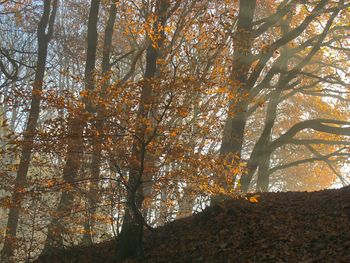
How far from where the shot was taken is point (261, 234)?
749cm

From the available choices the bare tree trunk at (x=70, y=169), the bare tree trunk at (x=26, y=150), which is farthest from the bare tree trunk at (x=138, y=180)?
the bare tree trunk at (x=26, y=150)

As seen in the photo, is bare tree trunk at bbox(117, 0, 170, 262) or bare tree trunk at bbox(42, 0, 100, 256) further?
bare tree trunk at bbox(117, 0, 170, 262)

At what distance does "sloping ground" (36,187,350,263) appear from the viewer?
6574 mm

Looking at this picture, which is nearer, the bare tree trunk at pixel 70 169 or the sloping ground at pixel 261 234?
the bare tree trunk at pixel 70 169

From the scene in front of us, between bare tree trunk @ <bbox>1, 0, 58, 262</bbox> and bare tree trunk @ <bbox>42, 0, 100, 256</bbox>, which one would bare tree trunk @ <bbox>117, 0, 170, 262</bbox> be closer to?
bare tree trunk @ <bbox>42, 0, 100, 256</bbox>

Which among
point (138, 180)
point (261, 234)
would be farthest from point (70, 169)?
point (261, 234)

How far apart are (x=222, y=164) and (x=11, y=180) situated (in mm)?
5332

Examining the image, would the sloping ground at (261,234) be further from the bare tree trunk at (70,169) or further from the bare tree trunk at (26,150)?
the bare tree trunk at (26,150)

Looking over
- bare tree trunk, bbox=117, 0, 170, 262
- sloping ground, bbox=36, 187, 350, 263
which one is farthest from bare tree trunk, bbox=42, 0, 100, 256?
bare tree trunk, bbox=117, 0, 170, 262

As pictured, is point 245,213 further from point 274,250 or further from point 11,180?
point 11,180

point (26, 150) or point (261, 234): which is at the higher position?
point (26, 150)

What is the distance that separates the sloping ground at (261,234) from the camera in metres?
6.57

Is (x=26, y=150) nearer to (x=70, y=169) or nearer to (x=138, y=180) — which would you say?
(x=70, y=169)

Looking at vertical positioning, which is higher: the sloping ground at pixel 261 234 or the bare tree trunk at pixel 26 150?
the bare tree trunk at pixel 26 150
